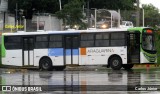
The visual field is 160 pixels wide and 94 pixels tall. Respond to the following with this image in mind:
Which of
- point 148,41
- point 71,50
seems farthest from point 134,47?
point 71,50

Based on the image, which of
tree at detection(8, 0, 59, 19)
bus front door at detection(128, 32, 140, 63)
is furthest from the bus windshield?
tree at detection(8, 0, 59, 19)

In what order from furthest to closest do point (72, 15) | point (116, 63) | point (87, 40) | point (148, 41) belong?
1. point (72, 15)
2. point (87, 40)
3. point (148, 41)
4. point (116, 63)

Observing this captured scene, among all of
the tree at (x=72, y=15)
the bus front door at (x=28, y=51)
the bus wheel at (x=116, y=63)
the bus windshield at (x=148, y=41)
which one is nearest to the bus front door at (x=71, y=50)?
the bus wheel at (x=116, y=63)

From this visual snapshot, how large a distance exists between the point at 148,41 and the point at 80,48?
4817mm

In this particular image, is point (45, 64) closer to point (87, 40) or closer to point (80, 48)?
point (80, 48)

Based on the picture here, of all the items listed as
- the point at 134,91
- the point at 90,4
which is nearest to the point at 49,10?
the point at 90,4

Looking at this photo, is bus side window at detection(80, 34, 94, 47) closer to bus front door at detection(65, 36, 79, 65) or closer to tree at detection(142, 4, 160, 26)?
bus front door at detection(65, 36, 79, 65)

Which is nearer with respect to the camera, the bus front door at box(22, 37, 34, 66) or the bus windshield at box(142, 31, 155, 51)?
the bus windshield at box(142, 31, 155, 51)

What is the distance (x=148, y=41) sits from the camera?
1355 inches

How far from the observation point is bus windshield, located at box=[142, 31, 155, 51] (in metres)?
34.1

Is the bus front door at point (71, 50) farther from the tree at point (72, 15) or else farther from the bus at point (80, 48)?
the tree at point (72, 15)

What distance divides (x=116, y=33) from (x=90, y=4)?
153 feet

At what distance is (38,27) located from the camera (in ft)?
156

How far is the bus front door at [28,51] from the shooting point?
1457 inches
